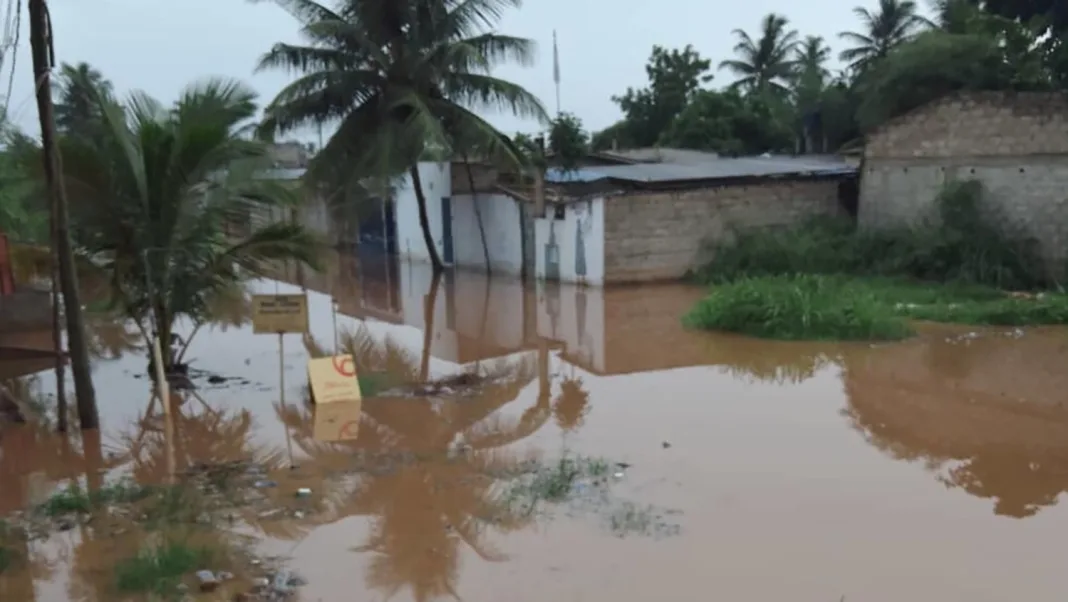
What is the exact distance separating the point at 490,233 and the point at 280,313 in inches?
517

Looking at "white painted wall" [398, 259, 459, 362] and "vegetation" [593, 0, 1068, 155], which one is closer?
"white painted wall" [398, 259, 459, 362]

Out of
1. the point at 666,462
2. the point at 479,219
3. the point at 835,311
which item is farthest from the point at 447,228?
the point at 666,462

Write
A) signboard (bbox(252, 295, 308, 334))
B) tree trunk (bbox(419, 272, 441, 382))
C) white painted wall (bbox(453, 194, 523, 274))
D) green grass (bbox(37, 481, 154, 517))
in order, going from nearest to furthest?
green grass (bbox(37, 481, 154, 517))
signboard (bbox(252, 295, 308, 334))
tree trunk (bbox(419, 272, 441, 382))
white painted wall (bbox(453, 194, 523, 274))

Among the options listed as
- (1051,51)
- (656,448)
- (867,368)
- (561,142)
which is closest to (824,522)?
(656,448)

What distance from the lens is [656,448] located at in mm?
7598

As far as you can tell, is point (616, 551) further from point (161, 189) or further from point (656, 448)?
point (161, 189)

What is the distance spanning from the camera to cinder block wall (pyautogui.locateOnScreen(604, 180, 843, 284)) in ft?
58.7

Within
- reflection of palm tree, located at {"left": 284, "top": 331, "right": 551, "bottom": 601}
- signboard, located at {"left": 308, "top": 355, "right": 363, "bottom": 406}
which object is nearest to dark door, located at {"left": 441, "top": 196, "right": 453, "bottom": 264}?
reflection of palm tree, located at {"left": 284, "top": 331, "right": 551, "bottom": 601}

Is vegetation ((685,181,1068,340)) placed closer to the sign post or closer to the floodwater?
the floodwater

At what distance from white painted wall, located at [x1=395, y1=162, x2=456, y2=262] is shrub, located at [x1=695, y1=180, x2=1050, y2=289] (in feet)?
26.6

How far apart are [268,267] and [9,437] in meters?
3.53

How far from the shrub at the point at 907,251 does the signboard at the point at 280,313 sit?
31.5ft

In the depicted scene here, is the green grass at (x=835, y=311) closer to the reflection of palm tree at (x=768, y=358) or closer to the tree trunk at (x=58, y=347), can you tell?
the reflection of palm tree at (x=768, y=358)

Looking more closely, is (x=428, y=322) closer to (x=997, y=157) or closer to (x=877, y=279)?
(x=877, y=279)
